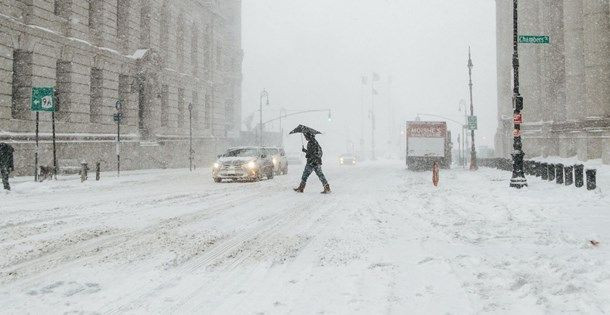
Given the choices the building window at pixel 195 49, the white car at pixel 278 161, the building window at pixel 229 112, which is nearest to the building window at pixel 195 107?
the building window at pixel 195 49

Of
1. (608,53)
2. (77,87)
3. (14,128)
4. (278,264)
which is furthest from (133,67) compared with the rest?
(278,264)

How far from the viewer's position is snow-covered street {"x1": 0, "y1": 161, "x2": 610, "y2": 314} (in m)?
3.87

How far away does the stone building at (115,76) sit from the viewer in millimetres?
23205

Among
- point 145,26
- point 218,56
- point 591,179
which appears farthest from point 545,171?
point 218,56

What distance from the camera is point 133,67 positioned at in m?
32.2

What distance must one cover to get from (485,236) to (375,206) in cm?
409

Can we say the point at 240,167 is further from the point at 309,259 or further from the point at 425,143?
the point at 425,143

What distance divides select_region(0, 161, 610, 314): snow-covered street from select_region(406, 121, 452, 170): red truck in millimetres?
22643

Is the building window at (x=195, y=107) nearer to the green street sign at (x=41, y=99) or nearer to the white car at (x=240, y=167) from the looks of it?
the white car at (x=240, y=167)

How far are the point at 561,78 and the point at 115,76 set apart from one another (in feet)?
98.3

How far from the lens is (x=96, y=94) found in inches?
1139

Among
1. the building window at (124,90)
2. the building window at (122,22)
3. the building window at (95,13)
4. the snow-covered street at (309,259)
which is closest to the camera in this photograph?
the snow-covered street at (309,259)

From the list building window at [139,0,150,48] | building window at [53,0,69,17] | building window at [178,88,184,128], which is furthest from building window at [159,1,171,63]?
building window at [53,0,69,17]

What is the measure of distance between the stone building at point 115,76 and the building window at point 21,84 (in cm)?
4
